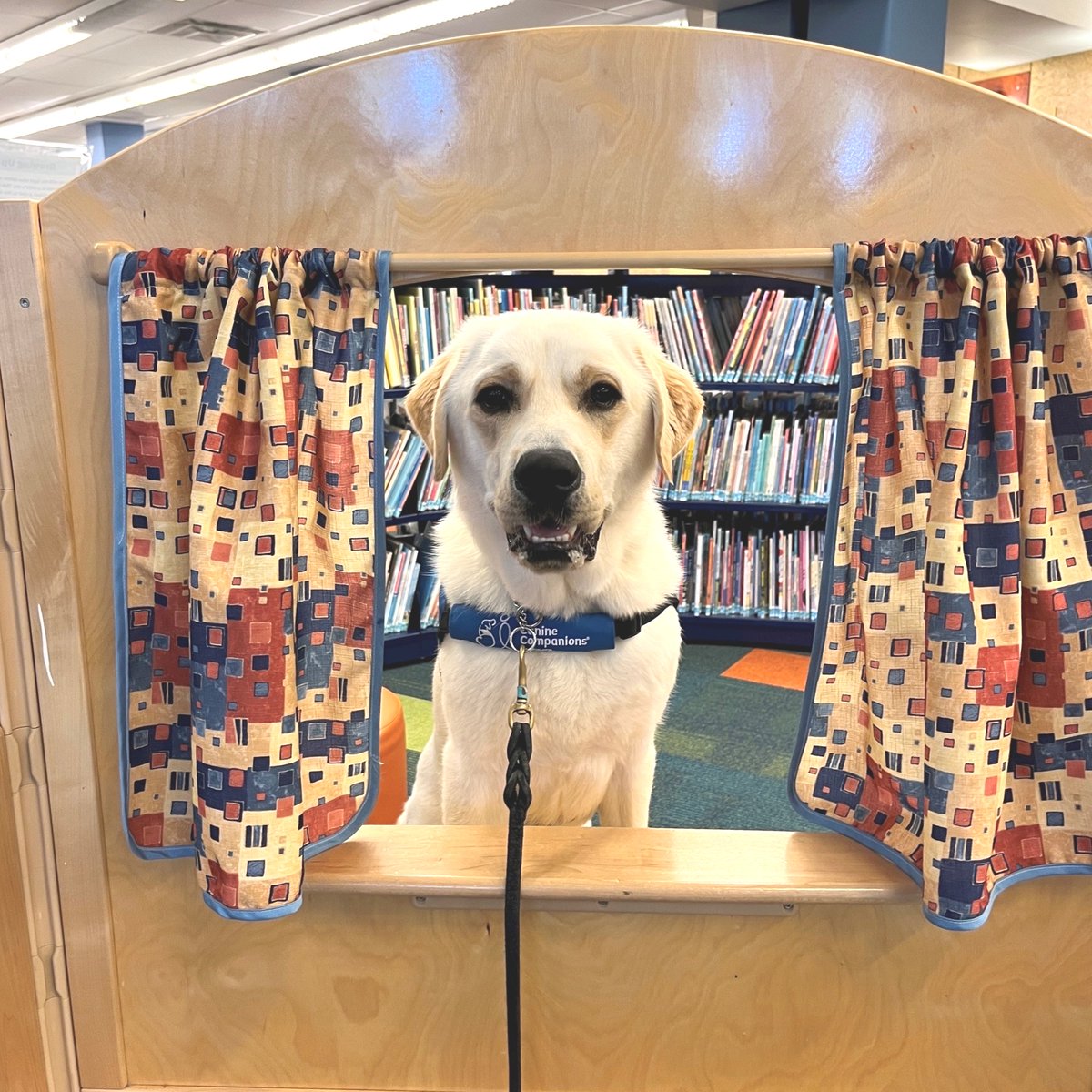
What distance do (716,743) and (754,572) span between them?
103 cm

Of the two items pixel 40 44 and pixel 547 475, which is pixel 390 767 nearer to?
pixel 547 475

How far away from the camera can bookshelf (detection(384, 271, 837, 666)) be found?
3439mm

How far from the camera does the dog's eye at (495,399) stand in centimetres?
130

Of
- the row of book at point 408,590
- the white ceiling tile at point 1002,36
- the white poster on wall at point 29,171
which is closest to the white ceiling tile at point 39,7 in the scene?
the white poster on wall at point 29,171

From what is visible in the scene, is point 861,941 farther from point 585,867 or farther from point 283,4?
point 283,4

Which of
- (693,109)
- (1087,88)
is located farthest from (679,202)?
(1087,88)

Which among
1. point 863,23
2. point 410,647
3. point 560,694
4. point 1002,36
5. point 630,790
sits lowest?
point 410,647

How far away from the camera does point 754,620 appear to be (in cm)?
400

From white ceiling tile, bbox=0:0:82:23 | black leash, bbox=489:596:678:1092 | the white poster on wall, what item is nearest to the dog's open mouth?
black leash, bbox=489:596:678:1092

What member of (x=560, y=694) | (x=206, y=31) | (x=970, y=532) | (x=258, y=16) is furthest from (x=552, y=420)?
(x=206, y=31)

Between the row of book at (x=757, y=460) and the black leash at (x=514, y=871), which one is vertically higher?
the row of book at (x=757, y=460)

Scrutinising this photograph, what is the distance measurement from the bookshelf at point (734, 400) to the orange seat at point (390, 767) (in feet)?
4.41

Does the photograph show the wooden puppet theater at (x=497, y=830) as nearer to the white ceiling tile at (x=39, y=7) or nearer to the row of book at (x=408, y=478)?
the row of book at (x=408, y=478)

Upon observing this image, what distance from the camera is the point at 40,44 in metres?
7.37
